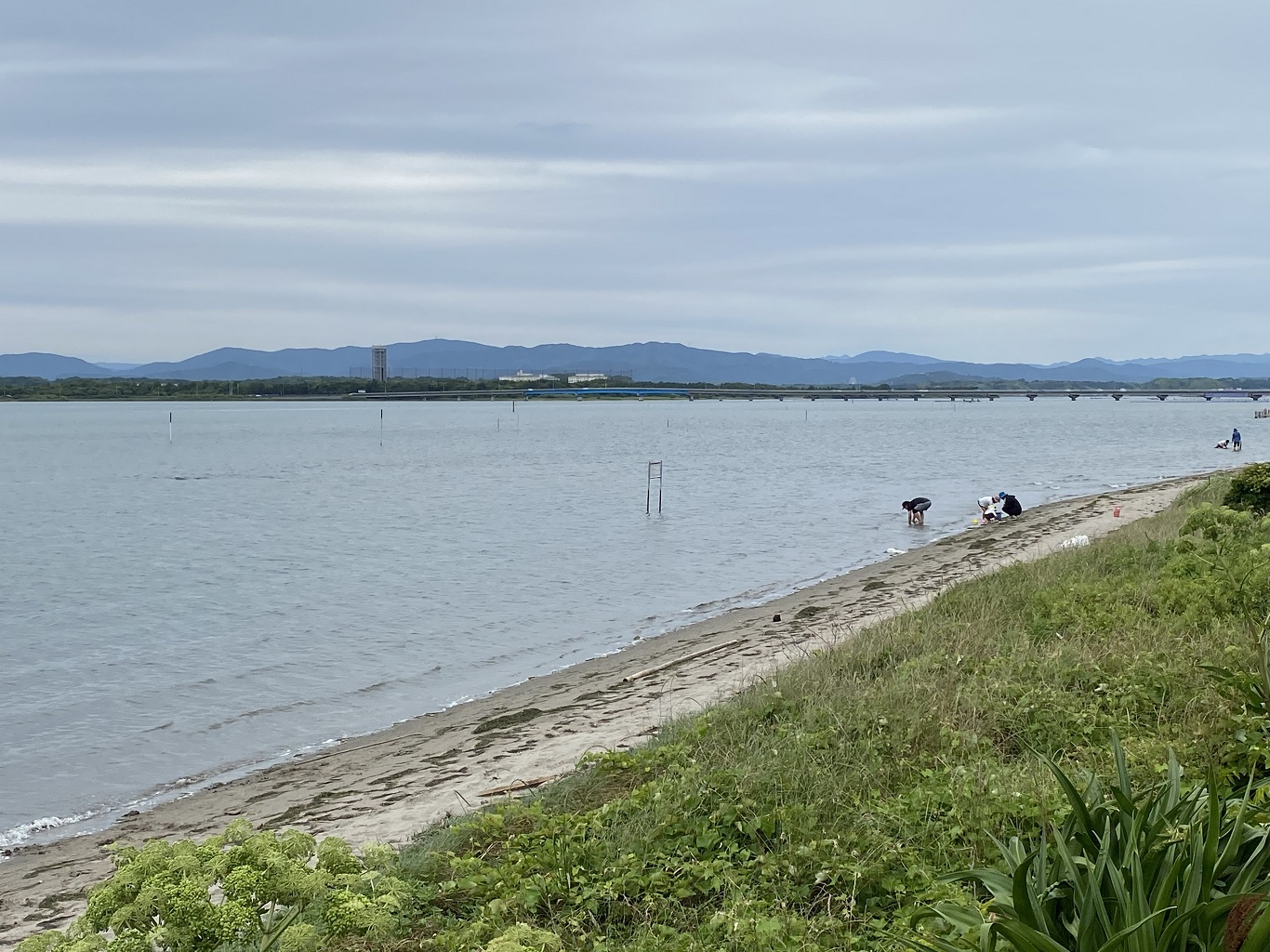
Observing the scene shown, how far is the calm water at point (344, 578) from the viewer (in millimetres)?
14594

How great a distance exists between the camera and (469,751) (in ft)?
39.2

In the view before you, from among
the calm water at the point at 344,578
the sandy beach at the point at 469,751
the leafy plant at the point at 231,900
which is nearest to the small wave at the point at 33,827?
the calm water at the point at 344,578

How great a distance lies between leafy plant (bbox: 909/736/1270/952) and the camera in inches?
146

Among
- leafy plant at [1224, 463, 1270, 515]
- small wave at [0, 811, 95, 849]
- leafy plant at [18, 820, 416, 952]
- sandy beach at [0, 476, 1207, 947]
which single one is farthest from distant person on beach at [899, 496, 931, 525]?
leafy plant at [18, 820, 416, 952]

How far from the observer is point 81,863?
31.8 ft

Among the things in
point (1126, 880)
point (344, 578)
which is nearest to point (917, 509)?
point (344, 578)

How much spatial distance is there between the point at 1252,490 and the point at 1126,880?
14.5 metres

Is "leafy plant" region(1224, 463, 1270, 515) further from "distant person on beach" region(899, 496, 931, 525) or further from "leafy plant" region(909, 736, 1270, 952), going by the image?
"distant person on beach" region(899, 496, 931, 525)

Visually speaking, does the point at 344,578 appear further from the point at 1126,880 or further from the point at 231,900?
the point at 1126,880

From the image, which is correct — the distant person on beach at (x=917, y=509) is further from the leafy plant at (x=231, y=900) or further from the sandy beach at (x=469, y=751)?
the leafy plant at (x=231, y=900)

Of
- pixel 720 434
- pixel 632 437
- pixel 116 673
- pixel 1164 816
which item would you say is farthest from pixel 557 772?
pixel 720 434

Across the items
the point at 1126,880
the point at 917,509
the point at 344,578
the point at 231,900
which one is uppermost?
the point at 1126,880

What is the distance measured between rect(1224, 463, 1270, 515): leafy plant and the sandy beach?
5131mm

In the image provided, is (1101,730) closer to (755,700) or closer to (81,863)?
(755,700)
